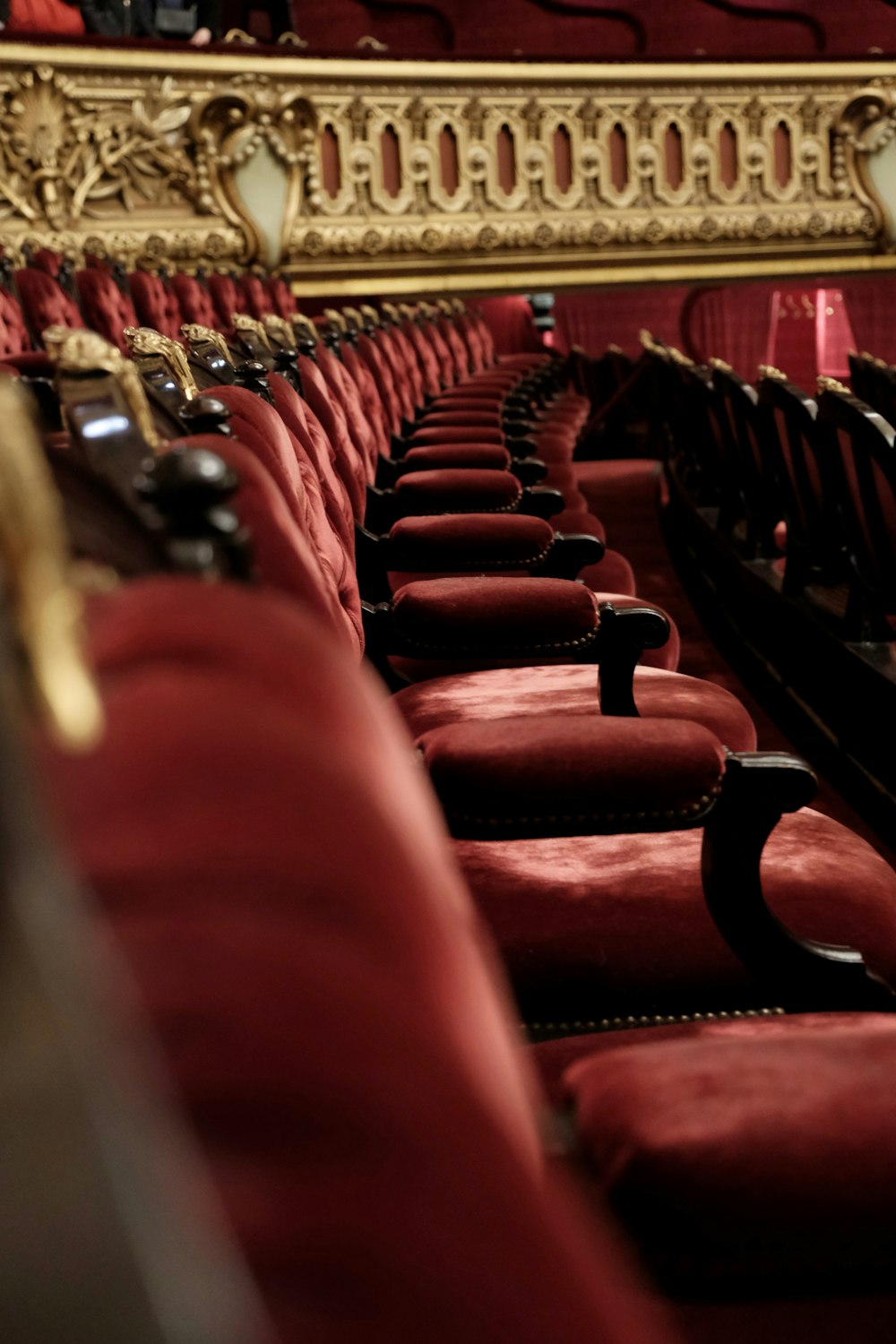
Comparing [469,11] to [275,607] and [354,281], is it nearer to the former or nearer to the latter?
[354,281]

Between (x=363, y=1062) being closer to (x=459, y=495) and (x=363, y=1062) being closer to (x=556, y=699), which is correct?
(x=556, y=699)

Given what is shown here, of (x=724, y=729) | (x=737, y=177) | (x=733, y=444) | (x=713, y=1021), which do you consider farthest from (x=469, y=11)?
(x=713, y=1021)

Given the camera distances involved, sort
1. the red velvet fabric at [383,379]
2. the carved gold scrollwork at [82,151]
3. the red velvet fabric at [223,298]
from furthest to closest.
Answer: the carved gold scrollwork at [82,151] < the red velvet fabric at [223,298] < the red velvet fabric at [383,379]

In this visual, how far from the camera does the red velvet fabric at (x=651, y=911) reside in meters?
0.30

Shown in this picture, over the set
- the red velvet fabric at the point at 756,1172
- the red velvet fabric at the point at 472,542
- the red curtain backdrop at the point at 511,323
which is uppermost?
the red velvet fabric at the point at 756,1172

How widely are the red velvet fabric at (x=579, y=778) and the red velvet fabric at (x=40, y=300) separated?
81cm

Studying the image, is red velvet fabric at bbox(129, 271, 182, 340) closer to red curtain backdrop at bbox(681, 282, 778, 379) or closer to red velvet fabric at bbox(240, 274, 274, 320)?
red velvet fabric at bbox(240, 274, 274, 320)

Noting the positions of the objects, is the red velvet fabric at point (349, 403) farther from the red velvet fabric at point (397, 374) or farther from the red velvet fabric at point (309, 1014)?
the red velvet fabric at point (309, 1014)

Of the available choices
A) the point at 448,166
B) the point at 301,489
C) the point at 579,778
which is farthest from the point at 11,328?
the point at 448,166

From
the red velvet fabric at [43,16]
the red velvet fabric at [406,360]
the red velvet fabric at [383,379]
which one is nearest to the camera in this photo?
the red velvet fabric at [383,379]

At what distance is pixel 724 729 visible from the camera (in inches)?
17.2

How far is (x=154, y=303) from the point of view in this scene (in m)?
1.21

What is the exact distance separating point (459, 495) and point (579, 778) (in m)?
0.39

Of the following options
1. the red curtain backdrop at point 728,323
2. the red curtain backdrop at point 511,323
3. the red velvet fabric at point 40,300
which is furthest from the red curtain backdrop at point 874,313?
the red velvet fabric at point 40,300
